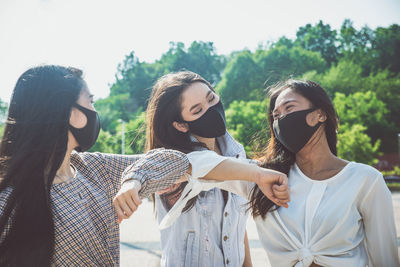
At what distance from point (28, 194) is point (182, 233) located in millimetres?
1087

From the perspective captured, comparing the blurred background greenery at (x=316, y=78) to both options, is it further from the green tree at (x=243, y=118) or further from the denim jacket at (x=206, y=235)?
the denim jacket at (x=206, y=235)

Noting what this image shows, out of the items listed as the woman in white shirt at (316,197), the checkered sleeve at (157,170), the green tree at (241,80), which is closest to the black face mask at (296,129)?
the woman in white shirt at (316,197)

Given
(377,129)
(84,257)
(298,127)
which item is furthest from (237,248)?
(377,129)

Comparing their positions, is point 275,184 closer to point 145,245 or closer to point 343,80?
point 145,245

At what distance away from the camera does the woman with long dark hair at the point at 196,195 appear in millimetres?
2418

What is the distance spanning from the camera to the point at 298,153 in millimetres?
2748

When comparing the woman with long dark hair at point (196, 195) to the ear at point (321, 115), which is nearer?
the woman with long dark hair at point (196, 195)

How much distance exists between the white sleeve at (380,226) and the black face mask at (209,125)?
109 centimetres

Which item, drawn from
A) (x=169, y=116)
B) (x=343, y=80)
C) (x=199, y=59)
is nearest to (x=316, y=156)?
(x=169, y=116)

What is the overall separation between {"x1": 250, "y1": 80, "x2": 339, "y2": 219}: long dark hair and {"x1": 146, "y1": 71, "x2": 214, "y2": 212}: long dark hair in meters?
0.55

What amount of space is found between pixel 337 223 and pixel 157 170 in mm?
1180

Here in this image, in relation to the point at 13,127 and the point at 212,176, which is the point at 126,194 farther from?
the point at 13,127

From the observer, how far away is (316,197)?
2.42 meters

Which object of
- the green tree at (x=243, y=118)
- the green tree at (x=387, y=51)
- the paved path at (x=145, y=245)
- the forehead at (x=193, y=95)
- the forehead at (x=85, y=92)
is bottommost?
the green tree at (x=243, y=118)
